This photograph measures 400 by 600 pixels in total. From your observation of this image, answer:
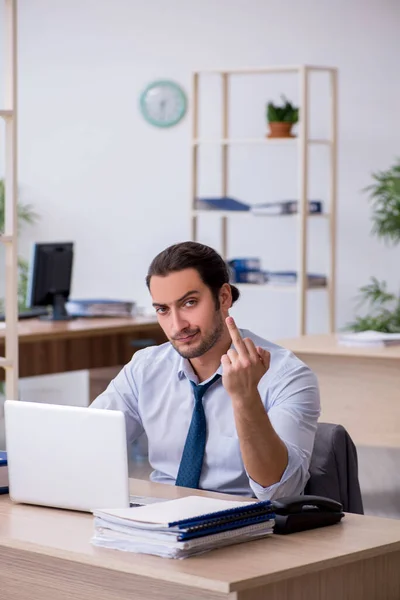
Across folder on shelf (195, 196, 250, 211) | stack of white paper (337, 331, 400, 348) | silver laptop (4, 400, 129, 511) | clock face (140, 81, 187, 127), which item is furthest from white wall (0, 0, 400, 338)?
silver laptop (4, 400, 129, 511)

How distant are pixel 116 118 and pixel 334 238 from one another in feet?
6.80

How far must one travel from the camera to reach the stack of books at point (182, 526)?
1973 millimetres

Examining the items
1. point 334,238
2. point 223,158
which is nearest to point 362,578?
point 334,238

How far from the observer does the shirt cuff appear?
2.50 metres

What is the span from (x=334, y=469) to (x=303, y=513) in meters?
0.59

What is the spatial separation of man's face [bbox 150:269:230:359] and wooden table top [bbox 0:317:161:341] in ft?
10.7

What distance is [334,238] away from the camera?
7246mm

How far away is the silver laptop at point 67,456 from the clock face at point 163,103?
5.86m

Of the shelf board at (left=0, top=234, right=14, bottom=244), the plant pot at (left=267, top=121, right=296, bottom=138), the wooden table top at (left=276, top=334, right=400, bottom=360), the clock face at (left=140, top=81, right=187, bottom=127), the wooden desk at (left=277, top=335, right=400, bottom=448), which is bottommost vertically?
the wooden desk at (left=277, top=335, right=400, bottom=448)

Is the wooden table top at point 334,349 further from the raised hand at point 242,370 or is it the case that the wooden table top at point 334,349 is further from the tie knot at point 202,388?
the raised hand at point 242,370

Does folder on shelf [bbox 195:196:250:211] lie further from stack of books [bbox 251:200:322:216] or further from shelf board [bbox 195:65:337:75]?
shelf board [bbox 195:65:337:75]

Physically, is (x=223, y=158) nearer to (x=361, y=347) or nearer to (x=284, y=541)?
(x=361, y=347)

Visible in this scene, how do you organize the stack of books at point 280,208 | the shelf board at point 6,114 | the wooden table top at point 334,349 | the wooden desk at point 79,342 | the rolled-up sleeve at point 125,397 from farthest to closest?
the stack of books at point 280,208 → the wooden desk at point 79,342 → the wooden table top at point 334,349 → the shelf board at point 6,114 → the rolled-up sleeve at point 125,397

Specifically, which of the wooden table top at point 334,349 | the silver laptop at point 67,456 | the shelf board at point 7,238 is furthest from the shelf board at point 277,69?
the silver laptop at point 67,456
